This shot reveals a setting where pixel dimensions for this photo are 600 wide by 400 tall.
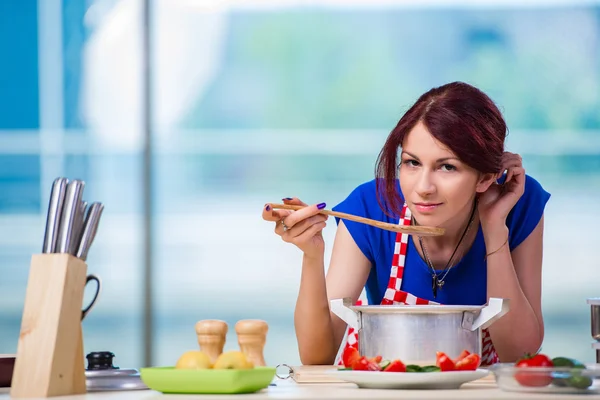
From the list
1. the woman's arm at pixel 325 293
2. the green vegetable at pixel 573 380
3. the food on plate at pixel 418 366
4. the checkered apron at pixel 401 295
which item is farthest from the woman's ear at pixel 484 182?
the green vegetable at pixel 573 380

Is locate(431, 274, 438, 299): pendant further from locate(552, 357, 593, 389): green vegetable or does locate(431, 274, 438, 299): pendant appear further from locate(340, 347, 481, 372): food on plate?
locate(552, 357, 593, 389): green vegetable

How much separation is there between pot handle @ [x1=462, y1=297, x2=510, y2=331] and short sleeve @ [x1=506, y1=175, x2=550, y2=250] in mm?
717

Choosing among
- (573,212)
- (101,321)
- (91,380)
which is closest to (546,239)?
(573,212)

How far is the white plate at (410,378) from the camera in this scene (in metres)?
1.24

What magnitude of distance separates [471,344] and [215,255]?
9.87ft

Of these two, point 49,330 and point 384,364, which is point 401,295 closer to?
point 384,364

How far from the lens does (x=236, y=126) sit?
439 cm

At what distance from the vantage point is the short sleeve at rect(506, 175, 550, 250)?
2070 millimetres

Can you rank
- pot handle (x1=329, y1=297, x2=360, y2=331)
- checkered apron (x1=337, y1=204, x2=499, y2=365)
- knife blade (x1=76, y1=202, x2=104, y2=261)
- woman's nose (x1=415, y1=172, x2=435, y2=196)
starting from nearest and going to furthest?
knife blade (x1=76, y1=202, x2=104, y2=261) → pot handle (x1=329, y1=297, x2=360, y2=331) → woman's nose (x1=415, y1=172, x2=435, y2=196) → checkered apron (x1=337, y1=204, x2=499, y2=365)

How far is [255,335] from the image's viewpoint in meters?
1.35

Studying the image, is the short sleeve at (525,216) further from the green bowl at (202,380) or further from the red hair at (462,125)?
the green bowl at (202,380)

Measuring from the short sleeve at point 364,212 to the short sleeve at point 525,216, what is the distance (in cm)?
32

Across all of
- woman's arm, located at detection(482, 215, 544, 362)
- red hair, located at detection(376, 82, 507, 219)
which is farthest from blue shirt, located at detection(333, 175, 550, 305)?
red hair, located at detection(376, 82, 507, 219)

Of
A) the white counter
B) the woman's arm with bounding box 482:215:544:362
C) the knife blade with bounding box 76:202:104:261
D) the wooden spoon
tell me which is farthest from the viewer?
the woman's arm with bounding box 482:215:544:362
